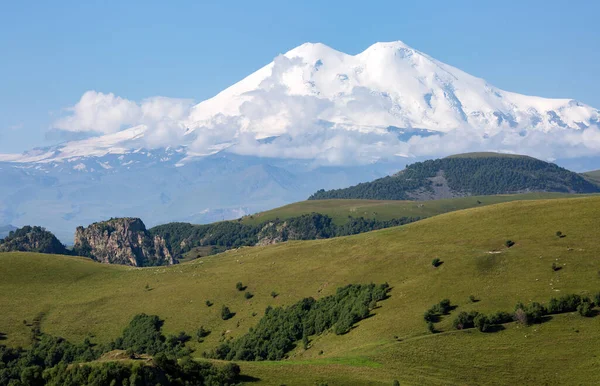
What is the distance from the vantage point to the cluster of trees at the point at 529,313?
303 ft

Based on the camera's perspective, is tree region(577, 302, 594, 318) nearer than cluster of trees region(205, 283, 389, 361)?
Yes

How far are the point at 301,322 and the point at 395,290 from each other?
14.7 metres

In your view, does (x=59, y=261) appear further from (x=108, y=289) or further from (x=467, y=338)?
(x=467, y=338)

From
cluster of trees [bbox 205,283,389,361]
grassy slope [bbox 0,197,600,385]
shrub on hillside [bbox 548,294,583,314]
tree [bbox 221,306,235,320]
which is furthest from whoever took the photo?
tree [bbox 221,306,235,320]

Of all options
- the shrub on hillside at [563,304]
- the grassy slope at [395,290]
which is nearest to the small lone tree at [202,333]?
the grassy slope at [395,290]

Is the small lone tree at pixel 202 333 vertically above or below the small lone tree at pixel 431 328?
above

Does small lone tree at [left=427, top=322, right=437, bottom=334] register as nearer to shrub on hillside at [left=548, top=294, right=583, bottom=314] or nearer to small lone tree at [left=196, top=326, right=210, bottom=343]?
shrub on hillside at [left=548, top=294, right=583, bottom=314]

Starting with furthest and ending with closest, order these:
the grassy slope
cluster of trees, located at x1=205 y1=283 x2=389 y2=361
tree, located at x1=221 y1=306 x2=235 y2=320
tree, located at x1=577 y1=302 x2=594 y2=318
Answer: tree, located at x1=221 y1=306 x2=235 y2=320 → cluster of trees, located at x1=205 y1=283 x2=389 y2=361 → tree, located at x1=577 y1=302 x2=594 y2=318 → the grassy slope

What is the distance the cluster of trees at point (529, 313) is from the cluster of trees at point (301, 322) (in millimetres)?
16973

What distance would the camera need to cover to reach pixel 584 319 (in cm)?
9081

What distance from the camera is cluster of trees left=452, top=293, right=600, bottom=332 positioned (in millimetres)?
92250

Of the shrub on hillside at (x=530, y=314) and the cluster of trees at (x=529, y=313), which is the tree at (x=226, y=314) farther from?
the shrub on hillside at (x=530, y=314)

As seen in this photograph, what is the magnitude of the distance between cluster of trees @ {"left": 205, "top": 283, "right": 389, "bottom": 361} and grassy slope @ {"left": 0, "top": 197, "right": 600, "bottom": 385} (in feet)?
9.91

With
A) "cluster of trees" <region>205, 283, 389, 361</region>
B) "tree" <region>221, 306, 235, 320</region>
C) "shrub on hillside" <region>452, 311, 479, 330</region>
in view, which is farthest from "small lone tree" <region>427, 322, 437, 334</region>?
"tree" <region>221, 306, 235, 320</region>
